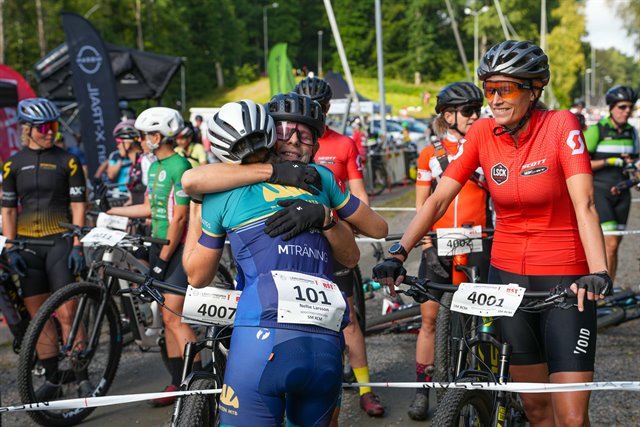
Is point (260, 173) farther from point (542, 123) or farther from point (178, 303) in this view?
point (178, 303)

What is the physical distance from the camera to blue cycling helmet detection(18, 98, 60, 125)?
637 cm

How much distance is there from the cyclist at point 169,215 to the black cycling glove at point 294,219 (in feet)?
9.20

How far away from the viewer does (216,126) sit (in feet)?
10.3

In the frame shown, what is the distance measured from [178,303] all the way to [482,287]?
9.06ft

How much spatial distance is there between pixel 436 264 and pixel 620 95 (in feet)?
13.5

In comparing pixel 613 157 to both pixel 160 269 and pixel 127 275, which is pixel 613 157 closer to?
pixel 160 269

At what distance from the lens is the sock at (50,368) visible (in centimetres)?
580

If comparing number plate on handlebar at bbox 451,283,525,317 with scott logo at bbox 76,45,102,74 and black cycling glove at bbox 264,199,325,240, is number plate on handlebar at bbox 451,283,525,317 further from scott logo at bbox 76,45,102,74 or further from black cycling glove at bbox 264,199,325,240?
scott logo at bbox 76,45,102,74

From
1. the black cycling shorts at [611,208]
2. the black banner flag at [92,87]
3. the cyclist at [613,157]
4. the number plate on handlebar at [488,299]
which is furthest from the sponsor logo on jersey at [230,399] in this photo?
the black banner flag at [92,87]

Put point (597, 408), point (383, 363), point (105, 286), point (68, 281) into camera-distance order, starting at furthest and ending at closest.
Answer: point (383, 363)
point (68, 281)
point (105, 286)
point (597, 408)

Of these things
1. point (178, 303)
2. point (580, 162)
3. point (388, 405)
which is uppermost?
point (580, 162)

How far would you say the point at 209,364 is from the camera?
13.1 ft

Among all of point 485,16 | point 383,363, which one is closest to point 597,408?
point 383,363

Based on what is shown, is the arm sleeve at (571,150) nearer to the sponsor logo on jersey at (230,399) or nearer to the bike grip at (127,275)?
the sponsor logo on jersey at (230,399)
